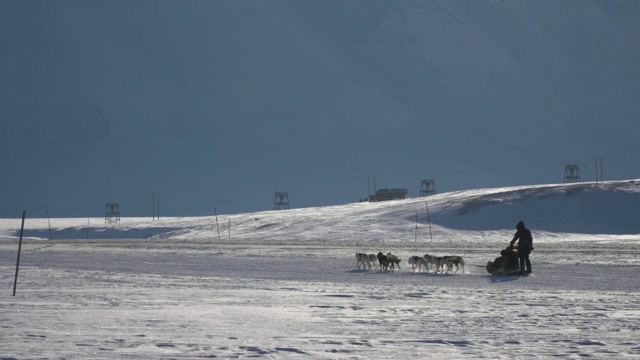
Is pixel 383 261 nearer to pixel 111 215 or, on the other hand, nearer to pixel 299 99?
pixel 111 215

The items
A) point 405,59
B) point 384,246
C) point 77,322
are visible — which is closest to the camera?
point 77,322

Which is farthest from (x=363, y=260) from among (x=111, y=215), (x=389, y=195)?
(x=111, y=215)

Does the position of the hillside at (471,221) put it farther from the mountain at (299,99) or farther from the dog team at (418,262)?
the mountain at (299,99)

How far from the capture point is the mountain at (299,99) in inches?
5758

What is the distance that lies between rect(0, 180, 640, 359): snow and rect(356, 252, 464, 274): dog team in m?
0.36

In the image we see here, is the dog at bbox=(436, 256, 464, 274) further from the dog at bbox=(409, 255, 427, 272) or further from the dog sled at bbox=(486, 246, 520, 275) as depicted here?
the dog sled at bbox=(486, 246, 520, 275)

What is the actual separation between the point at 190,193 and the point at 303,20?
1889 inches

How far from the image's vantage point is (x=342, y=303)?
19688mm

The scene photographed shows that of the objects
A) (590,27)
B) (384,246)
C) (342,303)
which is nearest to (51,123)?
(590,27)

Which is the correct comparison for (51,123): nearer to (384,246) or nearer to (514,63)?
(514,63)

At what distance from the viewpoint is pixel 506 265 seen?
27.3 m

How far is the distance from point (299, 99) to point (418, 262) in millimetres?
134475

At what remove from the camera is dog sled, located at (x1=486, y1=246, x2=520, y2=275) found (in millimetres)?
27250

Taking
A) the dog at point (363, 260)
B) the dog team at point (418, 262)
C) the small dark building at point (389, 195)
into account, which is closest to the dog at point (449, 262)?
the dog team at point (418, 262)
